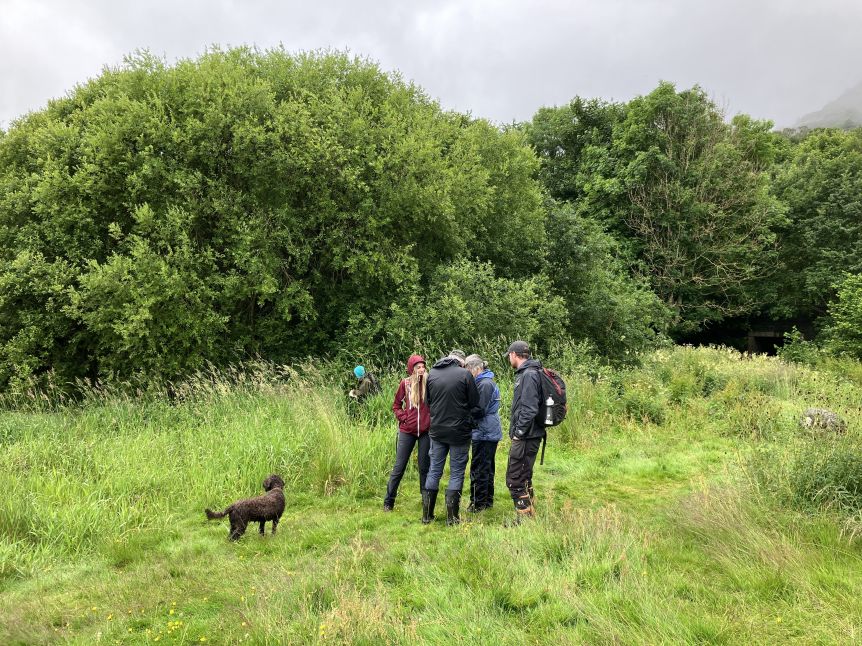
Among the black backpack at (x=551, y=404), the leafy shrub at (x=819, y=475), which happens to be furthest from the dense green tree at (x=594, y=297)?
the leafy shrub at (x=819, y=475)

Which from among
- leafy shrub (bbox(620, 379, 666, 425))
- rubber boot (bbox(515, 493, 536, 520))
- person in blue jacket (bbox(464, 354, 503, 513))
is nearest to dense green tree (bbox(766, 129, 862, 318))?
leafy shrub (bbox(620, 379, 666, 425))

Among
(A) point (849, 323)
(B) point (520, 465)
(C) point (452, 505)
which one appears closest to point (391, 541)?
(C) point (452, 505)

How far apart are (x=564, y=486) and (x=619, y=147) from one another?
2513 cm

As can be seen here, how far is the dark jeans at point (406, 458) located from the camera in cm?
581

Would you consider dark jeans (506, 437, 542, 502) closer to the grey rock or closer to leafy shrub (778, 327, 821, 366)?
the grey rock

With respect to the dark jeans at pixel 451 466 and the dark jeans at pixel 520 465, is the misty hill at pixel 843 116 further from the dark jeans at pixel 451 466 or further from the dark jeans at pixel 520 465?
the dark jeans at pixel 451 466

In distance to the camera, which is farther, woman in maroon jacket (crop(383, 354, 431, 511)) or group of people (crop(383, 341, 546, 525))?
woman in maroon jacket (crop(383, 354, 431, 511))

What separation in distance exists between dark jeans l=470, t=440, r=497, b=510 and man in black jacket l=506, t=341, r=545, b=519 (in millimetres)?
612

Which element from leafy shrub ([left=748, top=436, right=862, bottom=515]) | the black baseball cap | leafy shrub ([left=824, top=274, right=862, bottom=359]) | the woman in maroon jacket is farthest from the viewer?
leafy shrub ([left=824, top=274, right=862, bottom=359])

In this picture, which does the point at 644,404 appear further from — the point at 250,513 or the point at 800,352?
the point at 800,352

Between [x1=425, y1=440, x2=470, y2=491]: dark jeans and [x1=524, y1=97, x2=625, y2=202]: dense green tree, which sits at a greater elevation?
[x1=524, y1=97, x2=625, y2=202]: dense green tree

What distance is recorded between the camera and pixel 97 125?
12031 millimetres

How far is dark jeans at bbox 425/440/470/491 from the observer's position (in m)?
5.36

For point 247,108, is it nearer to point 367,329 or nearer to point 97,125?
point 97,125
